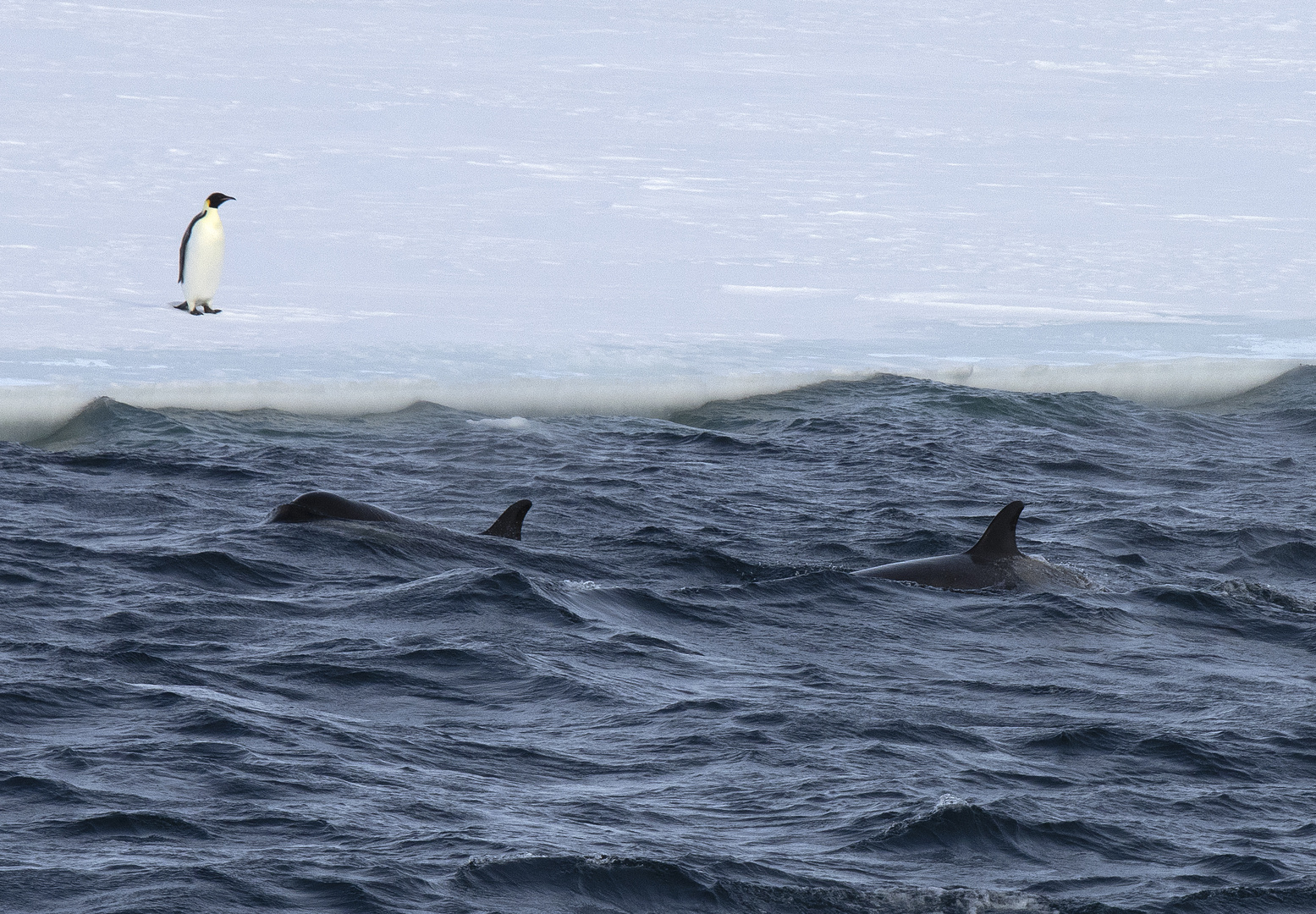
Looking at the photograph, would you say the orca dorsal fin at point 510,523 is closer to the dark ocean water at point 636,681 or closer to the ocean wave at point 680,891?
the dark ocean water at point 636,681

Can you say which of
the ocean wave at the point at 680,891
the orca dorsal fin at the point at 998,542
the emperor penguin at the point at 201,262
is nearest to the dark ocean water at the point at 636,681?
the ocean wave at the point at 680,891

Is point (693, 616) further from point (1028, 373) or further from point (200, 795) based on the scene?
point (1028, 373)

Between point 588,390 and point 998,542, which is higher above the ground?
point 588,390

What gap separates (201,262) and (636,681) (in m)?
9.37

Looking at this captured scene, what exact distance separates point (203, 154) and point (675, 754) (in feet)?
54.6

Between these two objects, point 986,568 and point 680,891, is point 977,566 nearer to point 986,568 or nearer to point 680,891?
point 986,568

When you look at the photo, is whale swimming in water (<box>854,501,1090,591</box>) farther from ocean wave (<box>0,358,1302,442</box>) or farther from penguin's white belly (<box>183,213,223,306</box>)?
penguin's white belly (<box>183,213,223,306</box>)

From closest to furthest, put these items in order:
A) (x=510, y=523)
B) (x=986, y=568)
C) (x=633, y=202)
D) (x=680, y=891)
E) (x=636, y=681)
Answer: (x=680, y=891) < (x=636, y=681) < (x=986, y=568) < (x=510, y=523) < (x=633, y=202)

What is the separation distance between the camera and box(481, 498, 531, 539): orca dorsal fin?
9977 mm

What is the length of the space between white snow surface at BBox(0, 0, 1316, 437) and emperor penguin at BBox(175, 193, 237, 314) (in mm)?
285

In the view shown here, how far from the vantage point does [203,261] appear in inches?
630

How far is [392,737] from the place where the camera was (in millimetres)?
6867

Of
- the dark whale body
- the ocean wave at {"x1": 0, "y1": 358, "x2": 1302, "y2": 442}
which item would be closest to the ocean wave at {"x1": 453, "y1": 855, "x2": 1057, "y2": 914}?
the dark whale body

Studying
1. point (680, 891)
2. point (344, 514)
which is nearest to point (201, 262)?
point (344, 514)
